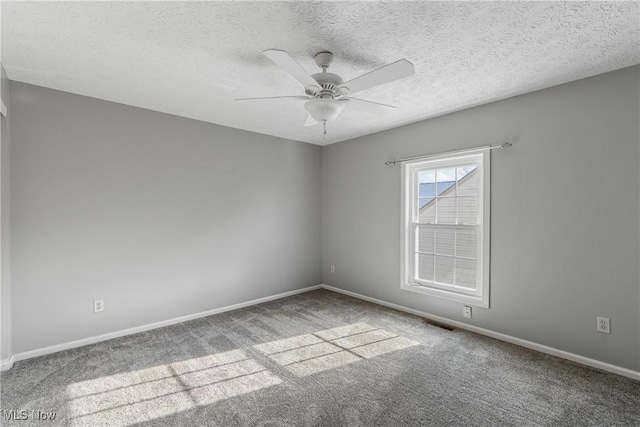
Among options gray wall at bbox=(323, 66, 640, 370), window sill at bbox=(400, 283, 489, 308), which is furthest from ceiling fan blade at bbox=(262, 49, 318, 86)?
window sill at bbox=(400, 283, 489, 308)

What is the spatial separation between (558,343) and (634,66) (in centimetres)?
238

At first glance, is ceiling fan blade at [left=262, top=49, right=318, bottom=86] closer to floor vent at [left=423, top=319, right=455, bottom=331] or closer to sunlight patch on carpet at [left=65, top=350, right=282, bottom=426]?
sunlight patch on carpet at [left=65, top=350, right=282, bottom=426]

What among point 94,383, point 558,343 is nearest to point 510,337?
point 558,343

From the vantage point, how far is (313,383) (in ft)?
7.68

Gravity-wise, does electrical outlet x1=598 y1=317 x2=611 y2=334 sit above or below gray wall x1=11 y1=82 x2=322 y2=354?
below

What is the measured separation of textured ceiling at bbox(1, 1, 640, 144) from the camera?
5.70 feet

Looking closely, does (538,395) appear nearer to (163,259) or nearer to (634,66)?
(634,66)

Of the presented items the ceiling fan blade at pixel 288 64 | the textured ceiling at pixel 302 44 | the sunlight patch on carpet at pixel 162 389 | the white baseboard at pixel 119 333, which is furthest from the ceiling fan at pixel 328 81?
the white baseboard at pixel 119 333

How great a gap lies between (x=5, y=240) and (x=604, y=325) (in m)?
5.06

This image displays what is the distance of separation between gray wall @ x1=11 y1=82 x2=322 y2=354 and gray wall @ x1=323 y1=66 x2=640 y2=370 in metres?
2.32

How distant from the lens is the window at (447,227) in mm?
3277

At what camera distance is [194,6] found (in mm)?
1702

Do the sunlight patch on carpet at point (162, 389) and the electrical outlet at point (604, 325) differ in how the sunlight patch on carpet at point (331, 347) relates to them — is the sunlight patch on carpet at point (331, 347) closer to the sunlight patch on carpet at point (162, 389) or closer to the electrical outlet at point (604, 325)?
the sunlight patch on carpet at point (162, 389)

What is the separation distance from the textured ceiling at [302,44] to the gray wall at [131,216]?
450 mm
